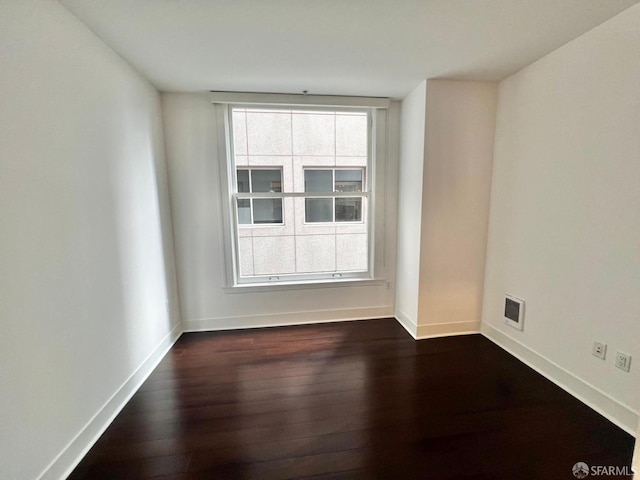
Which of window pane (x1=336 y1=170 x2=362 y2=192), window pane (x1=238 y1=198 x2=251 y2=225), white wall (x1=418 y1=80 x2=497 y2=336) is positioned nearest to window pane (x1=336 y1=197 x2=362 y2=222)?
window pane (x1=336 y1=170 x2=362 y2=192)

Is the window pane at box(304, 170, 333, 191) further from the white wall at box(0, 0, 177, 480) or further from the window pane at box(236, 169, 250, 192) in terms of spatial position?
the white wall at box(0, 0, 177, 480)

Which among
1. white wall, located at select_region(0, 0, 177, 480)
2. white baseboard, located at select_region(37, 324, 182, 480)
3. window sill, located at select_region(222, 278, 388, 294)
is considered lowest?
white baseboard, located at select_region(37, 324, 182, 480)

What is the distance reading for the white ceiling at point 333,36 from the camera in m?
1.41

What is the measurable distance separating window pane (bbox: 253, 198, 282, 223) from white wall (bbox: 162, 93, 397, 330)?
0.37 metres

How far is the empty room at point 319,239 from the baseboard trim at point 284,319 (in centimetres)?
3

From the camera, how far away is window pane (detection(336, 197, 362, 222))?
292 cm

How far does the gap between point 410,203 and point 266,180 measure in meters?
1.48

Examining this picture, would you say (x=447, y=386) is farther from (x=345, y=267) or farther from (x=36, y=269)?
(x=36, y=269)

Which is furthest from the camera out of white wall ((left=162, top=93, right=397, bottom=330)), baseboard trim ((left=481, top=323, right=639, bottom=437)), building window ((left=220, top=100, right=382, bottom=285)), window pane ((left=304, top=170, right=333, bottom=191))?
window pane ((left=304, top=170, right=333, bottom=191))

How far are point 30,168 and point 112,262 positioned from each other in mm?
715

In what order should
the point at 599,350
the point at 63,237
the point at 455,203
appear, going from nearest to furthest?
the point at 63,237 → the point at 599,350 → the point at 455,203

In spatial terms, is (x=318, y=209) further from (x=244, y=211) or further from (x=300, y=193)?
(x=244, y=211)

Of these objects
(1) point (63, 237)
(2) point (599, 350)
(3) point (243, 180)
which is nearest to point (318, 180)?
(3) point (243, 180)

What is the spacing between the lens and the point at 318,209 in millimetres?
2893
